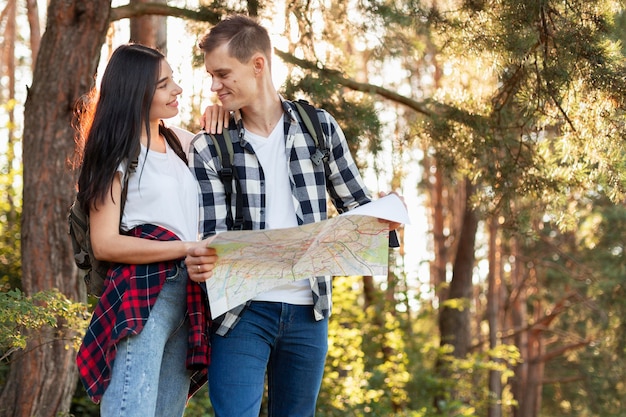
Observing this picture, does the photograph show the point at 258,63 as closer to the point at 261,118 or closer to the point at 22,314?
the point at 261,118

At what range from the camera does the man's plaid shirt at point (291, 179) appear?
10.1 feet

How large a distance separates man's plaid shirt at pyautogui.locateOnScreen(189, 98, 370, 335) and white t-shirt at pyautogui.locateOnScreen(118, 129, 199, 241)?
5 cm

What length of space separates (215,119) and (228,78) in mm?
159

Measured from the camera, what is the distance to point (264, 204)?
10.3 feet

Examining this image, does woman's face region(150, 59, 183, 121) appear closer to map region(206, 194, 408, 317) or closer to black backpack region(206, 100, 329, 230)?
black backpack region(206, 100, 329, 230)

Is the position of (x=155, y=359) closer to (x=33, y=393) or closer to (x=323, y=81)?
(x=33, y=393)

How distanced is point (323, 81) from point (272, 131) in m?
2.34

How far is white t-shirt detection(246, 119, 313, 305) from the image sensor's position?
3107 mm

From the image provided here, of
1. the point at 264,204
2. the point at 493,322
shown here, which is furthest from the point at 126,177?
the point at 493,322

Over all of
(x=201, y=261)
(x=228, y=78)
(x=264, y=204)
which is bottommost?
(x=201, y=261)

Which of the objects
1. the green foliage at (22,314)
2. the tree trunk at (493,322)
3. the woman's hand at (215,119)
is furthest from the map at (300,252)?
the tree trunk at (493,322)

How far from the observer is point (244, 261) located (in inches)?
115

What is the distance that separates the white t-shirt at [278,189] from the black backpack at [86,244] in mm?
505

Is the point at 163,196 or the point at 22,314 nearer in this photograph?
the point at 163,196
